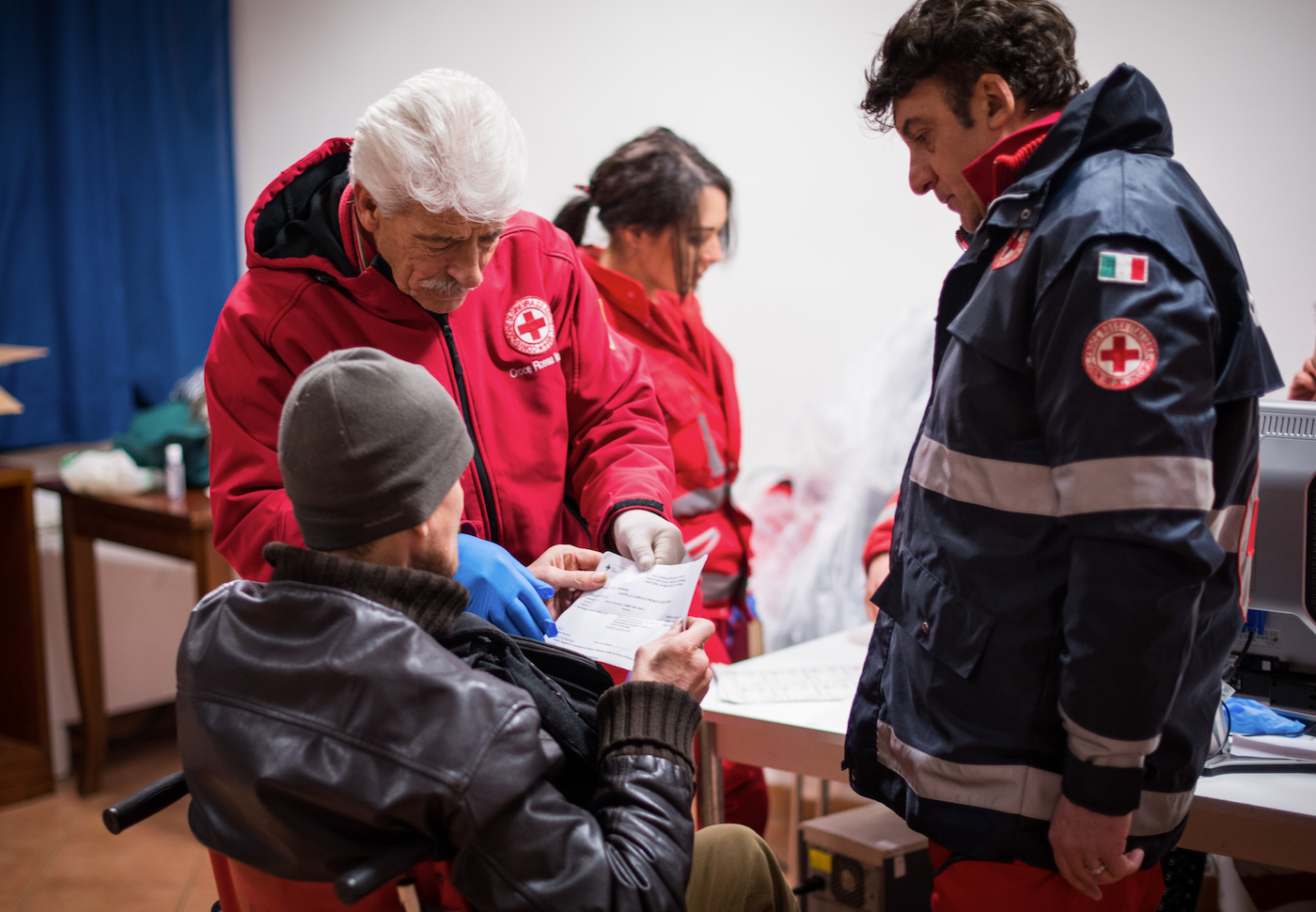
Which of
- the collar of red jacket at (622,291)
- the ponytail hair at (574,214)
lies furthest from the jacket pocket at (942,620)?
the ponytail hair at (574,214)

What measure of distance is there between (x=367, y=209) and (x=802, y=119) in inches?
70.7

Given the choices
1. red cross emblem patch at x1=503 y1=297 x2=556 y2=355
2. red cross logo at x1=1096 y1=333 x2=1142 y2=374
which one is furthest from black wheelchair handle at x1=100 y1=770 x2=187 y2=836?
red cross logo at x1=1096 y1=333 x2=1142 y2=374

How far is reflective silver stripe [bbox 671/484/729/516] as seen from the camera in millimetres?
2293

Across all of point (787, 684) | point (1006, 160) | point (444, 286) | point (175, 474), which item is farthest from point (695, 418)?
point (175, 474)

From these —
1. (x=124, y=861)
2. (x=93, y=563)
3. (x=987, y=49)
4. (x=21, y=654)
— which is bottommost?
(x=124, y=861)

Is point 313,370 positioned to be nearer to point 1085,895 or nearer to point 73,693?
point 1085,895

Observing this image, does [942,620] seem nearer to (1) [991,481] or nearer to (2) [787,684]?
(1) [991,481]

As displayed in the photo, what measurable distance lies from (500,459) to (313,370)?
18.7 inches

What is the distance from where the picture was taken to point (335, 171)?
1.54 m

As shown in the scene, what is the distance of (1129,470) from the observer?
36.7 inches

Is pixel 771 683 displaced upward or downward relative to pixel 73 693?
upward

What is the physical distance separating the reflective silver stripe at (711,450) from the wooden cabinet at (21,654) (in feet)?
6.58

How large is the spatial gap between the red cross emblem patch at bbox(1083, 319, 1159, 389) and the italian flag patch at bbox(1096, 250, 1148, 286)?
0.14 ft

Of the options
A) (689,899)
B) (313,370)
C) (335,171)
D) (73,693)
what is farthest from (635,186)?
(73,693)
